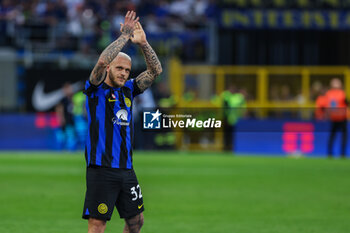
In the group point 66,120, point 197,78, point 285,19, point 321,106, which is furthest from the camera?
point 285,19

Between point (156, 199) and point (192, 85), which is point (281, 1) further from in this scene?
point (156, 199)

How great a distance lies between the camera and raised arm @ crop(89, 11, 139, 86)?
5895mm

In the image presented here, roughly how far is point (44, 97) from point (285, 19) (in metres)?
9.55

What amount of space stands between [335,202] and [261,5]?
16602 millimetres

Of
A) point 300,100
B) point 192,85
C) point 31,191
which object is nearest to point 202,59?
point 192,85

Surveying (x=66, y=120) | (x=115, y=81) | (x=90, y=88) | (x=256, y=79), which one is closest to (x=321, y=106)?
(x=256, y=79)

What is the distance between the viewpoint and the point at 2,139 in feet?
78.9

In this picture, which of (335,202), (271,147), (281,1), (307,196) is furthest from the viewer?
Answer: (281,1)

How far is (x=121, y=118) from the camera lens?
6.16 m

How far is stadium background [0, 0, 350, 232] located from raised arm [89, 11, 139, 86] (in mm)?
7648

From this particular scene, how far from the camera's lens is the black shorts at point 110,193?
5973mm

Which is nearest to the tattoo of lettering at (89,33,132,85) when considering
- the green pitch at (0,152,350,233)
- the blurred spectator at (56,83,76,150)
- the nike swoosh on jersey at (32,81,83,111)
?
the green pitch at (0,152,350,233)

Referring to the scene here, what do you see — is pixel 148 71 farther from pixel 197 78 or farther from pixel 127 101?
pixel 197 78

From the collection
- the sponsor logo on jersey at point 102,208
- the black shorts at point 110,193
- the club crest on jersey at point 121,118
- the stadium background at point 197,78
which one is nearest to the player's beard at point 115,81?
the club crest on jersey at point 121,118
